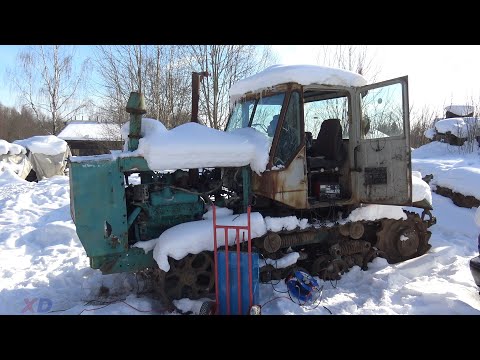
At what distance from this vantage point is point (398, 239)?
19.1 feet

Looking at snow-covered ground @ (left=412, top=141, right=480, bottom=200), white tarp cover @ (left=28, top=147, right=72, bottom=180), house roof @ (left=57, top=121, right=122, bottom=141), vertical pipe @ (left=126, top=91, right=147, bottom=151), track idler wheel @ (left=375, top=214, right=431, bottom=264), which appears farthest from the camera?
house roof @ (left=57, top=121, right=122, bottom=141)

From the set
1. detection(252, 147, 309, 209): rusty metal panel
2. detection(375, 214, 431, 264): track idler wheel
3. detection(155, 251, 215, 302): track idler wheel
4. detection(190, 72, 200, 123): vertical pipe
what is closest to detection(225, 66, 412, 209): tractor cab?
detection(252, 147, 309, 209): rusty metal panel

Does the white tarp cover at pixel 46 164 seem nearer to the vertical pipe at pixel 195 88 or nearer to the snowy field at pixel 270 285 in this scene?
the snowy field at pixel 270 285

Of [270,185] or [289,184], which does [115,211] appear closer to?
[270,185]

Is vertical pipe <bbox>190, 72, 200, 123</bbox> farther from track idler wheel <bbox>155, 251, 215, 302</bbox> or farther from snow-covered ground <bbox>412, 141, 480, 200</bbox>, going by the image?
snow-covered ground <bbox>412, 141, 480, 200</bbox>

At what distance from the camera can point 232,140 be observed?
16.1ft

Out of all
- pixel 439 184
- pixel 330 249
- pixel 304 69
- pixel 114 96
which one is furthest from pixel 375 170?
pixel 114 96

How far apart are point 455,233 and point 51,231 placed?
793cm

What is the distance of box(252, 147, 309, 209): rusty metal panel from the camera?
4934 millimetres

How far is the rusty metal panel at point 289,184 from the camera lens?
493 cm

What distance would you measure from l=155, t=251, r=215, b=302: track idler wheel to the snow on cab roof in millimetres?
2390

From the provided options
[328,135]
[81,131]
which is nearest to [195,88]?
[328,135]

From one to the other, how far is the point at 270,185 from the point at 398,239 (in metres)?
2.32
